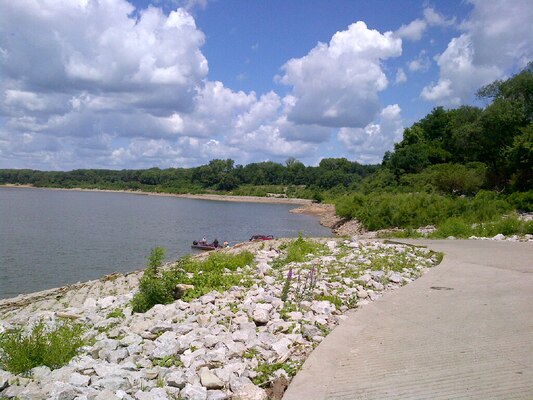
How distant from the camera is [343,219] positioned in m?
55.3

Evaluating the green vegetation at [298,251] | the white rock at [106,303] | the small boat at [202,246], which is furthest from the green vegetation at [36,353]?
the small boat at [202,246]

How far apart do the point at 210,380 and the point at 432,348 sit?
3.02 meters

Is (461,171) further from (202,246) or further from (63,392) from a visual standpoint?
(63,392)

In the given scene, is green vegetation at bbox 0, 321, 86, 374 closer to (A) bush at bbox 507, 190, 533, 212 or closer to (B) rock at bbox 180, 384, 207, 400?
(B) rock at bbox 180, 384, 207, 400

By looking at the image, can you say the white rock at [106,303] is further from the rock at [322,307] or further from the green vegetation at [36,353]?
the rock at [322,307]

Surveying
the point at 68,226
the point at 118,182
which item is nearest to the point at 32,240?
the point at 68,226

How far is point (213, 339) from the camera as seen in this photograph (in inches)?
265

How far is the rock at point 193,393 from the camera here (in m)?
5.21

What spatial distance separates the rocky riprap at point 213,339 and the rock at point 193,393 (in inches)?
0.5

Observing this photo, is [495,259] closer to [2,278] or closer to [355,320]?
[355,320]

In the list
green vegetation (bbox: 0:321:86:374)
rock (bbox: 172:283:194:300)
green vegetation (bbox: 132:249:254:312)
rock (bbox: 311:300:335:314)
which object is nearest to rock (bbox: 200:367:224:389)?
green vegetation (bbox: 0:321:86:374)

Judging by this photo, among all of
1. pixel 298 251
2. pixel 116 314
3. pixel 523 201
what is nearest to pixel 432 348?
pixel 116 314

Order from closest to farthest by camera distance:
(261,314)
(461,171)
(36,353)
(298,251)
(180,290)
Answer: (36,353), (261,314), (180,290), (298,251), (461,171)

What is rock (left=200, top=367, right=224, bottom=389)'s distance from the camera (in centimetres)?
546
